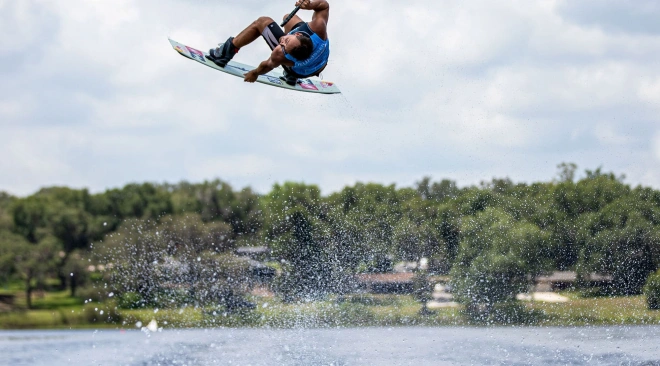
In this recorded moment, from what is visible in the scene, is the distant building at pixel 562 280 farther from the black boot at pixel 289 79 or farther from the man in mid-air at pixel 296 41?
the man in mid-air at pixel 296 41

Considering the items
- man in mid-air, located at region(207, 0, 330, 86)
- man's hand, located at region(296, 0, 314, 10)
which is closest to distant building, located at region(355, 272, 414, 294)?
man in mid-air, located at region(207, 0, 330, 86)

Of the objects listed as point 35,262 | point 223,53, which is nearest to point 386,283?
point 223,53

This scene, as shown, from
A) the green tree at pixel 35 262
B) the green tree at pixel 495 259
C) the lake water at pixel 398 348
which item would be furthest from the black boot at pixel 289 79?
the green tree at pixel 35 262

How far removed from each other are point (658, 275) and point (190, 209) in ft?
107

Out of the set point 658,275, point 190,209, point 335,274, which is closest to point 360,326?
point 335,274

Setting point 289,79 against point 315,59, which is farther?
point 289,79

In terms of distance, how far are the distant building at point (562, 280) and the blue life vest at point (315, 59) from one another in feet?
59.4

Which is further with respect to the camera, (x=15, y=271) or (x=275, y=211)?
(x=15, y=271)

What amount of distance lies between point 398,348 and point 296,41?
311 inches

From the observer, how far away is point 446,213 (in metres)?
27.7

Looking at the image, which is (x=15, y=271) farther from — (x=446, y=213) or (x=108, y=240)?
(x=446, y=213)

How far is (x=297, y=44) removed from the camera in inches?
403

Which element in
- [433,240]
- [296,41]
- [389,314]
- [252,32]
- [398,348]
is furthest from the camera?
[433,240]

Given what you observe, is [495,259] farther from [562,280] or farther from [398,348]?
[398,348]
